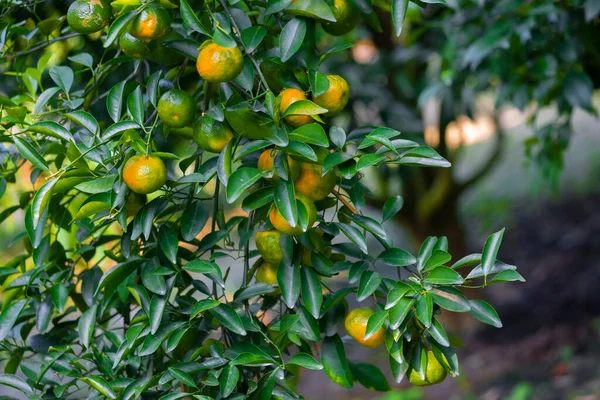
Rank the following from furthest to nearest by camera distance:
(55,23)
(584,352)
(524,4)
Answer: (584,352) < (524,4) < (55,23)

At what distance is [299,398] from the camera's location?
0.69 m

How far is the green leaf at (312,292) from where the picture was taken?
66 cm

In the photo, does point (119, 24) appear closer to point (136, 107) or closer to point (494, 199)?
point (136, 107)

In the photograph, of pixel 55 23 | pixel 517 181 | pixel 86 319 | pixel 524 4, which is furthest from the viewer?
pixel 517 181

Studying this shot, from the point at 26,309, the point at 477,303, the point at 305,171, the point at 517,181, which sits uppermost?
A: the point at 305,171

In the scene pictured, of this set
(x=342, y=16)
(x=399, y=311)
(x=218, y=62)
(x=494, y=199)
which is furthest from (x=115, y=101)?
(x=494, y=199)

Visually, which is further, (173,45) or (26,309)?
(26,309)

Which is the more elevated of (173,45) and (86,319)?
(173,45)

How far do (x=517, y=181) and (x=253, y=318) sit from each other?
11.3 ft

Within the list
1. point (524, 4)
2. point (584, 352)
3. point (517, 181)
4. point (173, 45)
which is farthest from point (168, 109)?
point (517, 181)

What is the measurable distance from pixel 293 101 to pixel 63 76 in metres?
0.29

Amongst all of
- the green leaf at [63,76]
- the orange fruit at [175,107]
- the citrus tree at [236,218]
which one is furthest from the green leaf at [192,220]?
the green leaf at [63,76]

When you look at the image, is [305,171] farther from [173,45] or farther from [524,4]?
[524,4]

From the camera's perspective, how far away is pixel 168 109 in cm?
65
